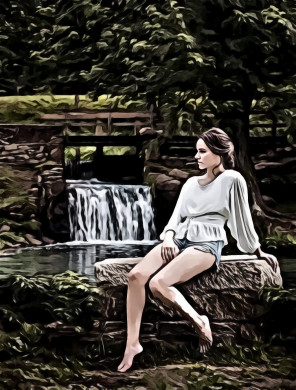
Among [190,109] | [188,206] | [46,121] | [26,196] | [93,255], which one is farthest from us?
[46,121]

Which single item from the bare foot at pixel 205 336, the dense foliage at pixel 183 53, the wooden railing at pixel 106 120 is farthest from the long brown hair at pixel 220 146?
the wooden railing at pixel 106 120

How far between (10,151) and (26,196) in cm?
62

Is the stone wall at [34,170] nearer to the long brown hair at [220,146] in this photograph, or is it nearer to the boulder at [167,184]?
the boulder at [167,184]

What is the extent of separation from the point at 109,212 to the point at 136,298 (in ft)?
12.3

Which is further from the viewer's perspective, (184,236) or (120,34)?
(120,34)

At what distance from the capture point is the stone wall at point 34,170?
12.5 m

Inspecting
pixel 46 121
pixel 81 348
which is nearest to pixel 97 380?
pixel 81 348

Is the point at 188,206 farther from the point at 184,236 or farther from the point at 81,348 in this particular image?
the point at 81,348

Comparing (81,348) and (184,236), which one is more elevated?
(184,236)

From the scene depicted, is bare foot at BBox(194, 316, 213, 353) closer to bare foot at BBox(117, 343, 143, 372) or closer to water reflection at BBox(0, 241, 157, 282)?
bare foot at BBox(117, 343, 143, 372)

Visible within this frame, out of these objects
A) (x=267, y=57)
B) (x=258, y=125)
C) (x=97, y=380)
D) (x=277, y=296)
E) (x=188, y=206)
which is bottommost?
(x=97, y=380)

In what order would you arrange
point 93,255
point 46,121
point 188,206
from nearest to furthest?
point 188,206
point 93,255
point 46,121

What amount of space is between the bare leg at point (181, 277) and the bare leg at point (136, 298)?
0.08 metres

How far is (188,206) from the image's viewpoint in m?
8.89
